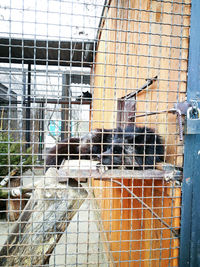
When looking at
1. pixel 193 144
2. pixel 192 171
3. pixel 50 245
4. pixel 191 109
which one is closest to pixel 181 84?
pixel 191 109

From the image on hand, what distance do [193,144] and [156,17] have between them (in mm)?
1405

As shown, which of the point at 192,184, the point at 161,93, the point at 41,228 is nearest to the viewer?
the point at 192,184

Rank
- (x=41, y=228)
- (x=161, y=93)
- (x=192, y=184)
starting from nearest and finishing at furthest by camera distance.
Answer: (x=192, y=184) < (x=41, y=228) < (x=161, y=93)

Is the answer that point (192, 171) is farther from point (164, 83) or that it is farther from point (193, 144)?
point (164, 83)

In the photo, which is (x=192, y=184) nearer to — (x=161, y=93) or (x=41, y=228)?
(x=161, y=93)

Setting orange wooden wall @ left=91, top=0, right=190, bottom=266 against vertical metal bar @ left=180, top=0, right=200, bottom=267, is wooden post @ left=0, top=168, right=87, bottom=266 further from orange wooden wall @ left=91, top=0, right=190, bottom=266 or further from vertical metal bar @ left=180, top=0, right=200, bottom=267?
vertical metal bar @ left=180, top=0, right=200, bottom=267

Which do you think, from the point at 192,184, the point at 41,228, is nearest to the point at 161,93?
the point at 192,184

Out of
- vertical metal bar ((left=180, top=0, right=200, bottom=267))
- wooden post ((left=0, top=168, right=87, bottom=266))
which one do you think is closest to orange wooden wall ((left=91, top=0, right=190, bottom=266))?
vertical metal bar ((left=180, top=0, right=200, bottom=267))

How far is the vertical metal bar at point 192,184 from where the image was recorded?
1.30 meters

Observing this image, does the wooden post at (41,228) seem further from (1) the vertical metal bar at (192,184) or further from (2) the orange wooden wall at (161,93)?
(1) the vertical metal bar at (192,184)

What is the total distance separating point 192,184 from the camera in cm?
131

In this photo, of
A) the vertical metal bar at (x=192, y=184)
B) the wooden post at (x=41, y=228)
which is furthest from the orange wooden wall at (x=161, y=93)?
the wooden post at (x=41, y=228)

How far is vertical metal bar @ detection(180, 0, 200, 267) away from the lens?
4.26ft

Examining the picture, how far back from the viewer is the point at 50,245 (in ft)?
4.90
